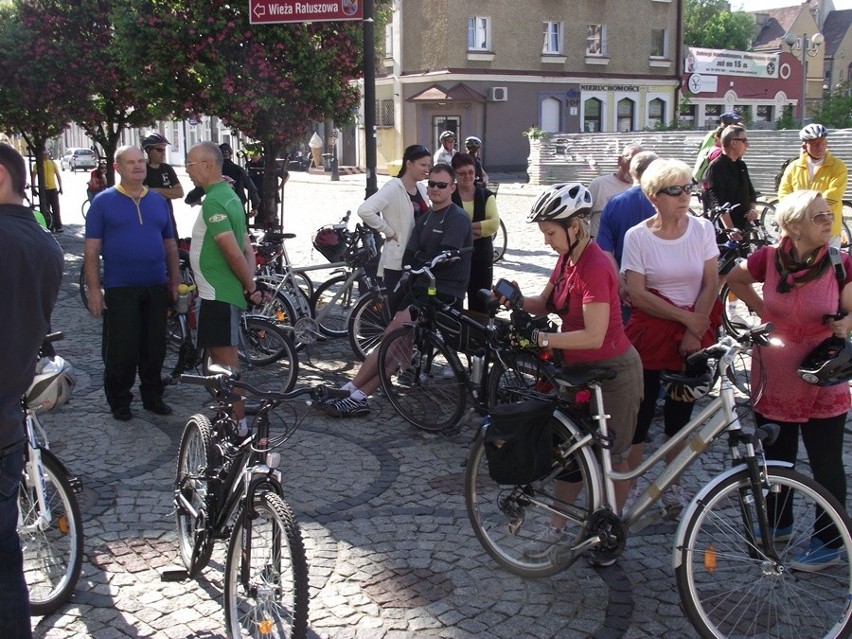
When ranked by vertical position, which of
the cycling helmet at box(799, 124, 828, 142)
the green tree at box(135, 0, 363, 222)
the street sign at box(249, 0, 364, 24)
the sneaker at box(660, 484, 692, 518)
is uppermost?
the street sign at box(249, 0, 364, 24)

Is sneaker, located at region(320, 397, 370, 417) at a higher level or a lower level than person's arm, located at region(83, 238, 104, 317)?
lower

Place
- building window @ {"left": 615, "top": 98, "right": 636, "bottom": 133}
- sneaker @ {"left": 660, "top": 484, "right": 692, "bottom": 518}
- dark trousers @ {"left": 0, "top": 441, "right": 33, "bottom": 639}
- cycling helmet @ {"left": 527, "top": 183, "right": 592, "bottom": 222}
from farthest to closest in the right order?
building window @ {"left": 615, "top": 98, "right": 636, "bottom": 133} → sneaker @ {"left": 660, "top": 484, "right": 692, "bottom": 518} → cycling helmet @ {"left": 527, "top": 183, "right": 592, "bottom": 222} → dark trousers @ {"left": 0, "top": 441, "right": 33, "bottom": 639}

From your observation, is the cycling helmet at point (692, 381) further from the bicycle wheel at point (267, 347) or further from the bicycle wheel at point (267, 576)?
the bicycle wheel at point (267, 347)

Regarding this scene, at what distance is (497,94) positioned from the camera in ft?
126

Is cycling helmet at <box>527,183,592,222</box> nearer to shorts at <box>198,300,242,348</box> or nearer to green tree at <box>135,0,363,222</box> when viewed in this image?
shorts at <box>198,300,242,348</box>

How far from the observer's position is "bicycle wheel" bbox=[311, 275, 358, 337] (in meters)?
8.81

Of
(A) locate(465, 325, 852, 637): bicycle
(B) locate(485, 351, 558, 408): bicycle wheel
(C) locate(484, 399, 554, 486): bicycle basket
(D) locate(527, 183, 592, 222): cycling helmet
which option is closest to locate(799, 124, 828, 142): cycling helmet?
(B) locate(485, 351, 558, 408): bicycle wheel

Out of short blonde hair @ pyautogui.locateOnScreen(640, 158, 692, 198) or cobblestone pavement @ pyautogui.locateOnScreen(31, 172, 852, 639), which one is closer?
cobblestone pavement @ pyautogui.locateOnScreen(31, 172, 852, 639)

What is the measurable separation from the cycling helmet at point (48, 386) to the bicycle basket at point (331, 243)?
16.4 feet

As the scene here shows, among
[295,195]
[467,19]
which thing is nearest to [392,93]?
[467,19]

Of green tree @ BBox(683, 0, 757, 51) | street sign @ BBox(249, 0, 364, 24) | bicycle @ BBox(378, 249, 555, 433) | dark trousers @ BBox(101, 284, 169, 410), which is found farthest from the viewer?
green tree @ BBox(683, 0, 757, 51)

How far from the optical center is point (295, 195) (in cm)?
2914

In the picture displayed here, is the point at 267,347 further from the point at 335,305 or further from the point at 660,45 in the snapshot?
the point at 660,45

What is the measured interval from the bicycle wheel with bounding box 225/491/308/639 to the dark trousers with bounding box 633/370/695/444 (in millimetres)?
2070
